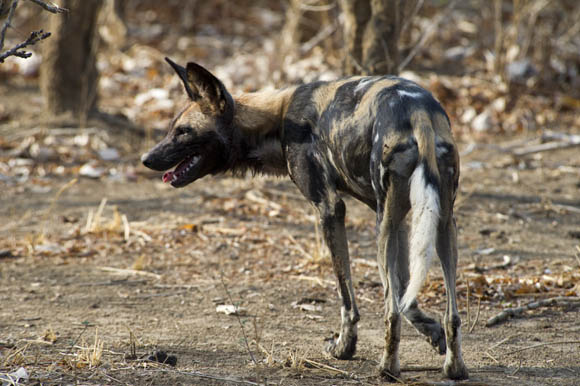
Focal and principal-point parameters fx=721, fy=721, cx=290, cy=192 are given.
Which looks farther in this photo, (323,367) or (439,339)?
(439,339)

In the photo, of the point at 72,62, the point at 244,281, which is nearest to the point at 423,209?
the point at 244,281

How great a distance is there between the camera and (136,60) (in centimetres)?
1292

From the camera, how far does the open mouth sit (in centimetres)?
448

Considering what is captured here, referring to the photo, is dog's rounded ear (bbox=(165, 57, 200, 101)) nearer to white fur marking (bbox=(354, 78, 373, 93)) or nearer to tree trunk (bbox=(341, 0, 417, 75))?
white fur marking (bbox=(354, 78, 373, 93))

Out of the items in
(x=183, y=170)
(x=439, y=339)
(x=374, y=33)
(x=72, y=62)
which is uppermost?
(x=374, y=33)

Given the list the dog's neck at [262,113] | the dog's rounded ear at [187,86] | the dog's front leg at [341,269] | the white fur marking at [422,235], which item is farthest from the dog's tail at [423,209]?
the dog's rounded ear at [187,86]

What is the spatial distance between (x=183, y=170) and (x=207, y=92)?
51cm

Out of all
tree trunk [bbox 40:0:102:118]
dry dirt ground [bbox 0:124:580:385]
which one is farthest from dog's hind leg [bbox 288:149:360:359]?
tree trunk [bbox 40:0:102:118]

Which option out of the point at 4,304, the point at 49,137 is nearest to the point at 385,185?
the point at 4,304

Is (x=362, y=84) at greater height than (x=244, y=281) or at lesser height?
greater

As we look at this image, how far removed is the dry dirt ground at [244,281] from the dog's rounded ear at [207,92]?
4.40 feet

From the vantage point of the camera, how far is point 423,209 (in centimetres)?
329

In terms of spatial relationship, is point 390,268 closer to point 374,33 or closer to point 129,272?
point 129,272

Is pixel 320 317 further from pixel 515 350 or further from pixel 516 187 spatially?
pixel 516 187
